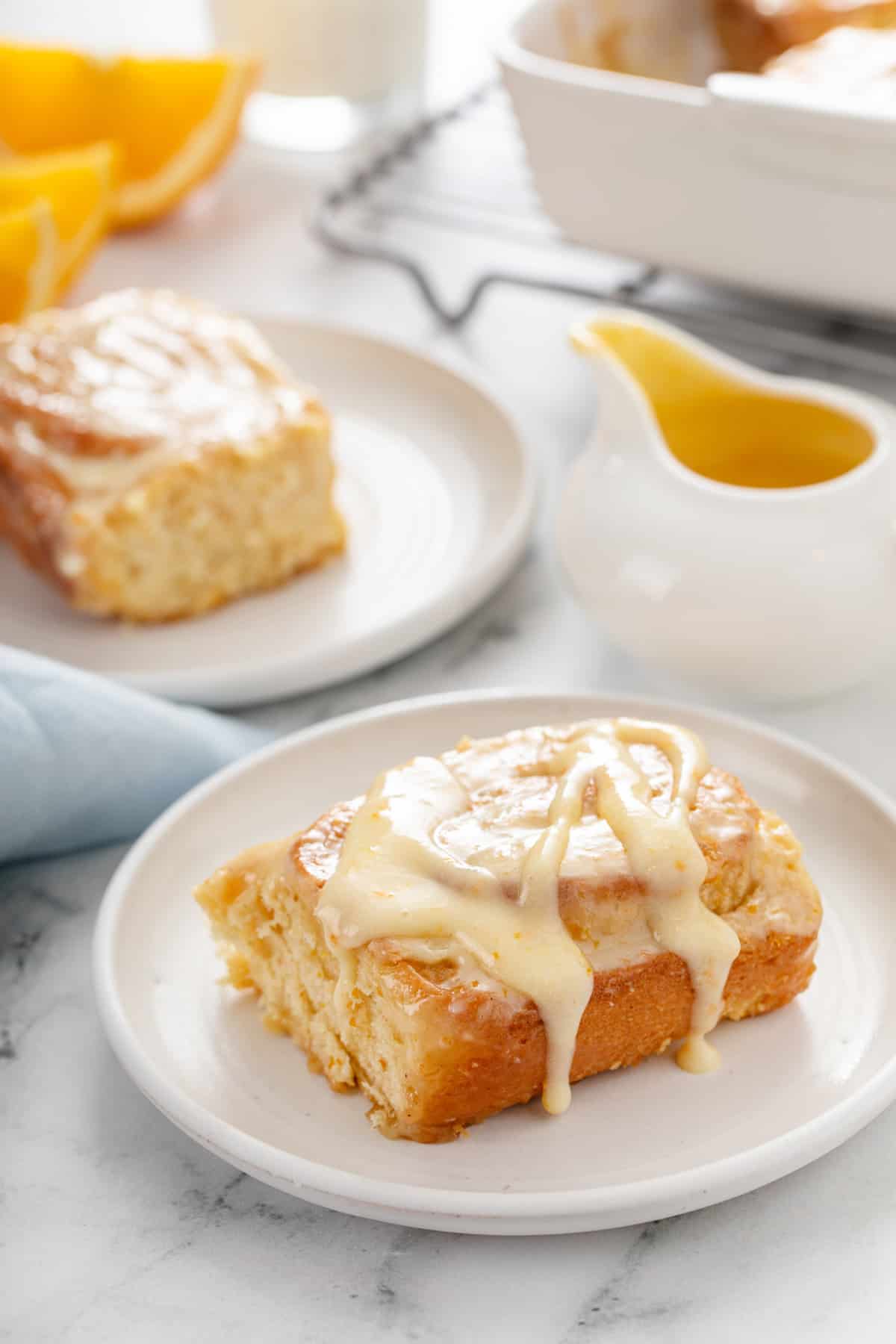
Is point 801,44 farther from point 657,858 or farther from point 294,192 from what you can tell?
point 657,858

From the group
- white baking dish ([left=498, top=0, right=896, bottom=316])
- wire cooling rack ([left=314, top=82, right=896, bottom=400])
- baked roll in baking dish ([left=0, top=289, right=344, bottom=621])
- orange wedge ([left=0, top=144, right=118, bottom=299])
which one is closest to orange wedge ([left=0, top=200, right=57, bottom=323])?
orange wedge ([left=0, top=144, right=118, bottom=299])

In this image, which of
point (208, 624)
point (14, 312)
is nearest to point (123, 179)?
point (14, 312)

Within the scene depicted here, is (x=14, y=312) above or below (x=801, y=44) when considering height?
below

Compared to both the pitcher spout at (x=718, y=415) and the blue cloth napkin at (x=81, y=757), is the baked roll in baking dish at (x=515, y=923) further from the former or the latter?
the pitcher spout at (x=718, y=415)

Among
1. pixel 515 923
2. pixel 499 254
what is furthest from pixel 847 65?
pixel 515 923

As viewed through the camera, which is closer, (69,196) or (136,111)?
(69,196)

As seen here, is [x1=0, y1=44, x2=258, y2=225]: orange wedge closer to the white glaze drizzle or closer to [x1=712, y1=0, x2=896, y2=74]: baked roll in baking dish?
[x1=712, y1=0, x2=896, y2=74]: baked roll in baking dish

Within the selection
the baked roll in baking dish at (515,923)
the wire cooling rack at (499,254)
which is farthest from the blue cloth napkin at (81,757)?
the wire cooling rack at (499,254)

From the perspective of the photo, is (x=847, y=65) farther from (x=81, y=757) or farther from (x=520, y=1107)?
(x=520, y=1107)
